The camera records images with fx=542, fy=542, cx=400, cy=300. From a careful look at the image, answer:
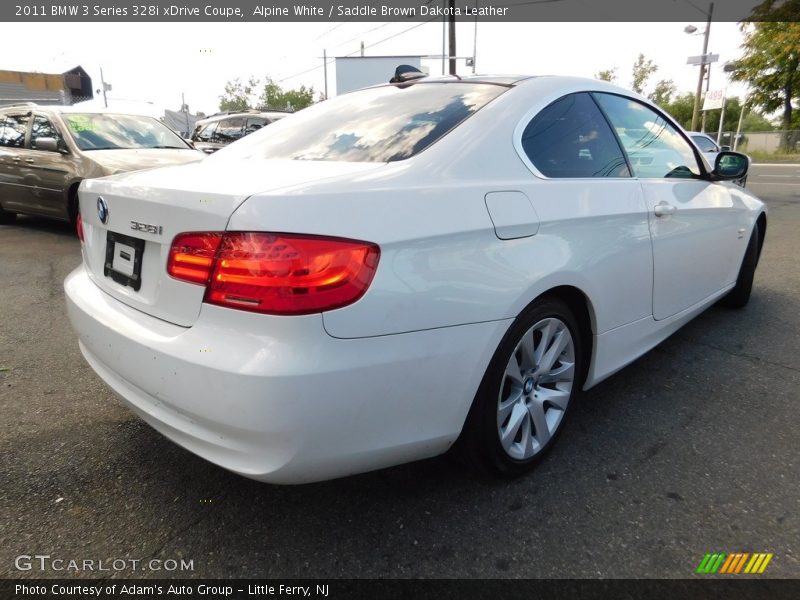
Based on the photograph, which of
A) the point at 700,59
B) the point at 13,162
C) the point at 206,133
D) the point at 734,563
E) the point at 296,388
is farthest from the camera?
the point at 700,59

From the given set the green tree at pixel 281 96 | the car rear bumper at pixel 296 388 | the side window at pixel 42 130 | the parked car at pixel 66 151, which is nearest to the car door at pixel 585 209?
the car rear bumper at pixel 296 388

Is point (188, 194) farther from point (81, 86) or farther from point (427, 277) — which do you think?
point (81, 86)

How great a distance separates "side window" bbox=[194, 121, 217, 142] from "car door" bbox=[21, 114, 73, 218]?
674 cm

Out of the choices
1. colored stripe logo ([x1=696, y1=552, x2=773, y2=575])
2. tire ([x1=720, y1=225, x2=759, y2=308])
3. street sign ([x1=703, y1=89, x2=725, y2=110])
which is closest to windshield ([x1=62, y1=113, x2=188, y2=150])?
tire ([x1=720, y1=225, x2=759, y2=308])

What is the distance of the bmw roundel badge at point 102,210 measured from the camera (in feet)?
6.44

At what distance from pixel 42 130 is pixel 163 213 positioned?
677cm

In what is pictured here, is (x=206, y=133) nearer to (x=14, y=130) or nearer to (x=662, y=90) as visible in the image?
(x=14, y=130)

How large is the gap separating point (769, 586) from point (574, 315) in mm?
1086

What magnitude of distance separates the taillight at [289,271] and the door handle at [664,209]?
1.71 metres

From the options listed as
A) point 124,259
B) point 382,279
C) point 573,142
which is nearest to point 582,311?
point 573,142

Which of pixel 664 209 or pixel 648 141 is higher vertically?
pixel 648 141

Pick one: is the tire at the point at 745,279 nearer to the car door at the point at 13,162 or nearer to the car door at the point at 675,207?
the car door at the point at 675,207

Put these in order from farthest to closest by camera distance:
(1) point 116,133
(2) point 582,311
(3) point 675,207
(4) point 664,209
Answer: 1. (1) point 116,133
2. (3) point 675,207
3. (4) point 664,209
4. (2) point 582,311

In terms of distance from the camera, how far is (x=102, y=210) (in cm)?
198
